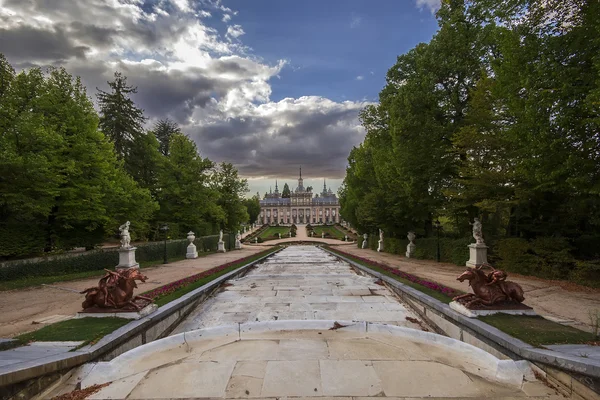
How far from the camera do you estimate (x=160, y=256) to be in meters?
21.3

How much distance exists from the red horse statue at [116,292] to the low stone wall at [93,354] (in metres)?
0.56

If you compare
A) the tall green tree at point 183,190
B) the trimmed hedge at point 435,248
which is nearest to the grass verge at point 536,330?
the trimmed hedge at point 435,248

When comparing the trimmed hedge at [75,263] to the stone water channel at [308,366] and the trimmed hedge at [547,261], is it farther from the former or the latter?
the trimmed hedge at [547,261]

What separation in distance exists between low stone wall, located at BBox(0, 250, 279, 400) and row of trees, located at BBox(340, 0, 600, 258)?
34.8 feet

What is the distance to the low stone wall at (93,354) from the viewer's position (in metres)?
3.40

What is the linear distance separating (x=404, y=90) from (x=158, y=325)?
17197 millimetres

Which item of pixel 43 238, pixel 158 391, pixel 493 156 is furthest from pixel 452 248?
pixel 43 238

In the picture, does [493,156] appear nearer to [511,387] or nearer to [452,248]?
[452,248]

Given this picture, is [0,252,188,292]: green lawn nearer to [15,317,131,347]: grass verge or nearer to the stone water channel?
[15,317,131,347]: grass verge

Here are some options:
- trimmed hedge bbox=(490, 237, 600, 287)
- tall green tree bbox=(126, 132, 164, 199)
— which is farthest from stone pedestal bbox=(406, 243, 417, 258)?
tall green tree bbox=(126, 132, 164, 199)

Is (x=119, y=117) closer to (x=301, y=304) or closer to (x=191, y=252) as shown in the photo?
(x=191, y=252)

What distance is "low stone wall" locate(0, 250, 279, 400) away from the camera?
3396mm

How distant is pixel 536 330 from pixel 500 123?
1223 centimetres

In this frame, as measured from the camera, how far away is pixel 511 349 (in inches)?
178
